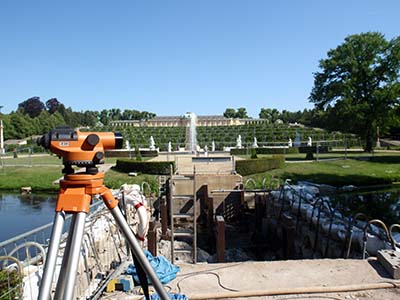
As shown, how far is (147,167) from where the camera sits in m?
20.4

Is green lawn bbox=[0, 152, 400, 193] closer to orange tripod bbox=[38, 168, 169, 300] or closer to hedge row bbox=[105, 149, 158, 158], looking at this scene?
hedge row bbox=[105, 149, 158, 158]

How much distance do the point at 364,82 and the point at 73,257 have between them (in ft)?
105

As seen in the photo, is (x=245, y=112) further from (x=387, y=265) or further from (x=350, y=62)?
(x=387, y=265)

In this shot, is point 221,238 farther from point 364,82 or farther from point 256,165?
point 364,82

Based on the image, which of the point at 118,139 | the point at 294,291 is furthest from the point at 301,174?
the point at 118,139

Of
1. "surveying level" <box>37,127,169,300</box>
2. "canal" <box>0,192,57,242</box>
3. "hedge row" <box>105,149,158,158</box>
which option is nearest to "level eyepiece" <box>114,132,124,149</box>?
"surveying level" <box>37,127,169,300</box>

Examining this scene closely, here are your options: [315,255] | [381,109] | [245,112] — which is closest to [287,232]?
[315,255]

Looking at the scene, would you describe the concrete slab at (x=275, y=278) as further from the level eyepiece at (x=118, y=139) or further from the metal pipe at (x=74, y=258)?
the level eyepiece at (x=118, y=139)

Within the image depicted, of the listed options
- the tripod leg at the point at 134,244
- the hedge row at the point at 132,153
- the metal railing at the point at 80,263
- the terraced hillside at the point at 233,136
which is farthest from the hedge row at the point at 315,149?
the tripod leg at the point at 134,244

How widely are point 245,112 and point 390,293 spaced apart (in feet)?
370

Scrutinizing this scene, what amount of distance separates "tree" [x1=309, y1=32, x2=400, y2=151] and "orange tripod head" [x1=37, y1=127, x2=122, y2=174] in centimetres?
2868

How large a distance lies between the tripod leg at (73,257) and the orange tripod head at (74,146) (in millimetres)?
275

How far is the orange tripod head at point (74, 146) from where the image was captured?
1.87 m

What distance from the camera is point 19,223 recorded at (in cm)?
1430
